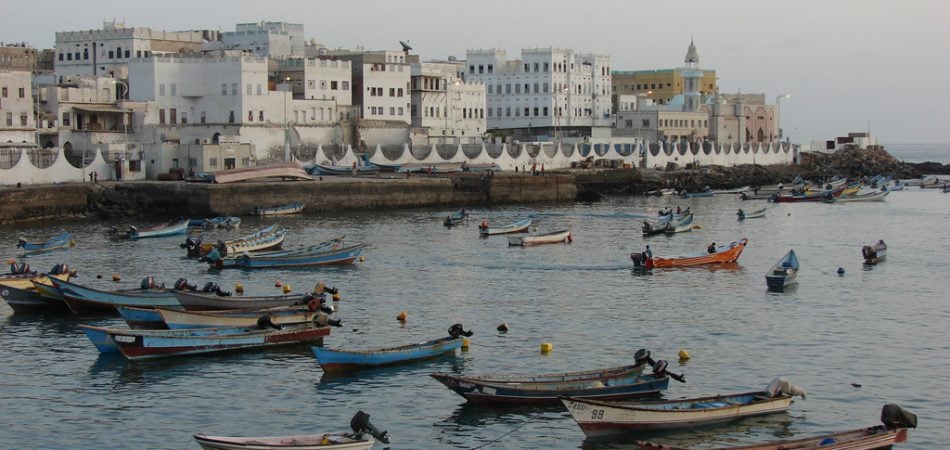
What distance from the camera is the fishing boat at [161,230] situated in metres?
74.8

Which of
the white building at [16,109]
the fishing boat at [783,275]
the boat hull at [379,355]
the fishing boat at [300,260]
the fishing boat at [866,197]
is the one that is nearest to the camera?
the boat hull at [379,355]

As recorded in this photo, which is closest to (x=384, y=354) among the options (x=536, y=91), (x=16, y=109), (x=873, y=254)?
(x=873, y=254)

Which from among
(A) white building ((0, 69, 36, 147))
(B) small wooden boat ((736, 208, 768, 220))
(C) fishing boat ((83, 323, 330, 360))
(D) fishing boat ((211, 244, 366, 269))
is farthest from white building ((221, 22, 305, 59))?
(C) fishing boat ((83, 323, 330, 360))

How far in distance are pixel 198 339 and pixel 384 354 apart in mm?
6288

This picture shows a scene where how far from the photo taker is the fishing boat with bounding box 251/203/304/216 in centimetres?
8988

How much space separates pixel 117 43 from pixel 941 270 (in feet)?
295

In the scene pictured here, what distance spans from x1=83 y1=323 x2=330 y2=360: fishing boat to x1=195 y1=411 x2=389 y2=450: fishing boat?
12.1m

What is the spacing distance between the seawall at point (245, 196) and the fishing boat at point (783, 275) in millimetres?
44199

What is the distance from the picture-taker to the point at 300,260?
205ft

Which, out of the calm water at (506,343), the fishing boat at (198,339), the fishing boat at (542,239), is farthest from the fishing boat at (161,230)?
the fishing boat at (198,339)

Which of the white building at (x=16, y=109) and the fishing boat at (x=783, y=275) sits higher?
the white building at (x=16, y=109)

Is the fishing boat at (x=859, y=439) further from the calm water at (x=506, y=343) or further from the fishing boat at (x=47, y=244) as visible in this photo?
the fishing boat at (x=47, y=244)

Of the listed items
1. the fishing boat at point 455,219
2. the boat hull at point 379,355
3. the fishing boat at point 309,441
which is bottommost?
the fishing boat at point 309,441

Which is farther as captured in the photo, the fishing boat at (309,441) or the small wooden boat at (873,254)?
the small wooden boat at (873,254)
